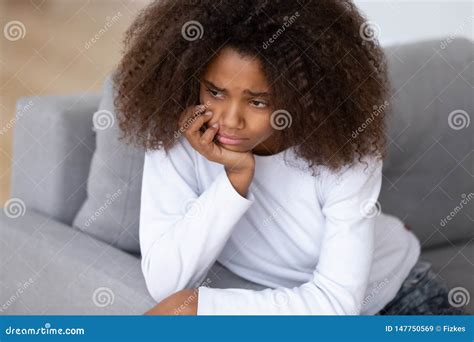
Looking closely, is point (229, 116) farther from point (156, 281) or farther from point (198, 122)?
point (156, 281)

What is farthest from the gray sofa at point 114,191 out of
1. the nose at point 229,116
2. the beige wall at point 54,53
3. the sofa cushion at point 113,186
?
the beige wall at point 54,53

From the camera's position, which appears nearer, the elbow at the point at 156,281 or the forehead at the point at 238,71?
the forehead at the point at 238,71

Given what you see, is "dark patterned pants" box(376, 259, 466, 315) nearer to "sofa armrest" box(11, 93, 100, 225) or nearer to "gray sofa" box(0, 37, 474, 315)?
"gray sofa" box(0, 37, 474, 315)

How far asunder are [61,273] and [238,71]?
1.99 ft

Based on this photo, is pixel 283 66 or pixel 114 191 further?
pixel 114 191

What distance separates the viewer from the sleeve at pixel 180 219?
4.25ft

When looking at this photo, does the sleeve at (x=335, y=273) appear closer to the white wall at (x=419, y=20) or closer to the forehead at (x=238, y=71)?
the forehead at (x=238, y=71)

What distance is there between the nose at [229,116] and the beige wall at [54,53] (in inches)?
48.3

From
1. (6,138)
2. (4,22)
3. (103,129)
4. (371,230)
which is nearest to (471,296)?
(371,230)

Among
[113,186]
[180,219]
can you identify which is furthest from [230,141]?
[113,186]

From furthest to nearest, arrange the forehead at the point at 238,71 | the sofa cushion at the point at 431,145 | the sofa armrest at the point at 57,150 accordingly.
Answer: the sofa cushion at the point at 431,145 < the sofa armrest at the point at 57,150 < the forehead at the point at 238,71

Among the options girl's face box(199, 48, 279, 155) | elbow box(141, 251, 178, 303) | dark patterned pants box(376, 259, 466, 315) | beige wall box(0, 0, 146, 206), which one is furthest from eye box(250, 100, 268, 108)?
beige wall box(0, 0, 146, 206)

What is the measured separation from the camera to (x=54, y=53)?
3594 mm

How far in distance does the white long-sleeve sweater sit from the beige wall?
111 cm
